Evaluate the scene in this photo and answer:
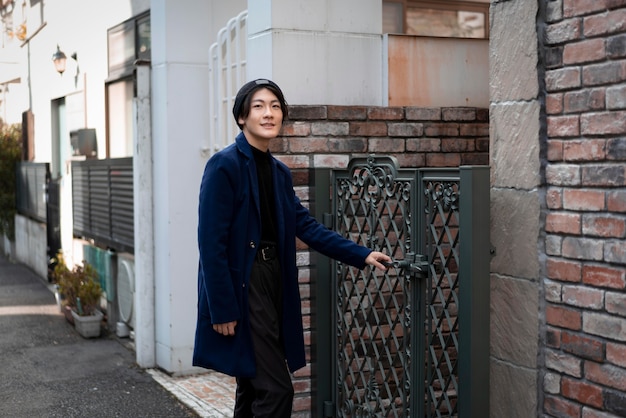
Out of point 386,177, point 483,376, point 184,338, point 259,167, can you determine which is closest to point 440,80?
point 386,177

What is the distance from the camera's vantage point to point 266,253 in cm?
437

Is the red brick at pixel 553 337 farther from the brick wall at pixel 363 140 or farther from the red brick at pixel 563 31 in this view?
the brick wall at pixel 363 140

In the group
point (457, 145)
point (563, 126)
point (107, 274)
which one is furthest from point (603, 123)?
point (107, 274)

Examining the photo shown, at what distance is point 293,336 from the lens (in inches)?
177

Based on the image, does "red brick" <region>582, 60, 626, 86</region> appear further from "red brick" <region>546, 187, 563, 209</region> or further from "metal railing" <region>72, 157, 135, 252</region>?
"metal railing" <region>72, 157, 135, 252</region>

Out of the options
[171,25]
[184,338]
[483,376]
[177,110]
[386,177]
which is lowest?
[184,338]

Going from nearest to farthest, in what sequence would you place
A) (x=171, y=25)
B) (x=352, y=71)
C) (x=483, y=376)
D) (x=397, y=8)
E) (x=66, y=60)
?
(x=483, y=376) → (x=352, y=71) → (x=171, y=25) → (x=397, y=8) → (x=66, y=60)

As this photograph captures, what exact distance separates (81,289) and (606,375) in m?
7.10

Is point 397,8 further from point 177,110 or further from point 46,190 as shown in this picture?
point 46,190

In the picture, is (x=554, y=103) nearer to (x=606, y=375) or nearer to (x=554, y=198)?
(x=554, y=198)

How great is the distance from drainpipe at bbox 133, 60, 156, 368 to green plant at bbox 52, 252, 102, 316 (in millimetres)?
1856

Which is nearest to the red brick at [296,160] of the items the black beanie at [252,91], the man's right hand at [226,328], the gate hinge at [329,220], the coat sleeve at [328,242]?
the gate hinge at [329,220]

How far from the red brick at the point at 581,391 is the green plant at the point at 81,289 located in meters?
6.77

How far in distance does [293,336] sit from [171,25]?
12.3 ft
